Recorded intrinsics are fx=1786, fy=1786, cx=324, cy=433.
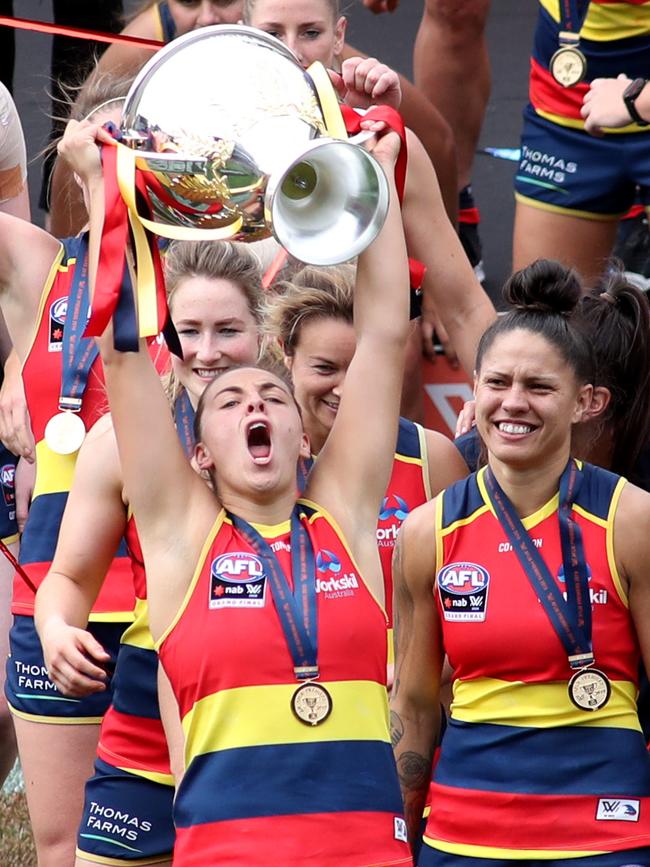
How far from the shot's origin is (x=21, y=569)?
367cm

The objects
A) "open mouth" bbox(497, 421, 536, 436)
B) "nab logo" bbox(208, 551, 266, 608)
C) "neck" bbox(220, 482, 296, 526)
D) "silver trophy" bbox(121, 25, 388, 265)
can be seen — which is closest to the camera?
"silver trophy" bbox(121, 25, 388, 265)

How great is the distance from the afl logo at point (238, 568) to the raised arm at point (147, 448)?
0.23ft

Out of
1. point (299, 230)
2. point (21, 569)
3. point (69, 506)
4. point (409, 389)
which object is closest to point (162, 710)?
point (69, 506)

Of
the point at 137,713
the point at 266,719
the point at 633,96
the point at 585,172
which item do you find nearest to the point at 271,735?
the point at 266,719

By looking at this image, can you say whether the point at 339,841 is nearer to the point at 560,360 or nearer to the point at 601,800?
the point at 601,800

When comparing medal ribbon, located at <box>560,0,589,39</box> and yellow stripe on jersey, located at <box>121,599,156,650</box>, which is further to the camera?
medal ribbon, located at <box>560,0,589,39</box>

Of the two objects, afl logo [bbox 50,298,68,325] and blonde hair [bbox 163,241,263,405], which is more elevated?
blonde hair [bbox 163,241,263,405]

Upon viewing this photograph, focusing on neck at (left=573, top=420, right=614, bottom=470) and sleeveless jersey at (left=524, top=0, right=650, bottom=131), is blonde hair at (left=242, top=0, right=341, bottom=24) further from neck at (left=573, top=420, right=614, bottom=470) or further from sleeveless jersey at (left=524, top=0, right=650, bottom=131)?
neck at (left=573, top=420, right=614, bottom=470)

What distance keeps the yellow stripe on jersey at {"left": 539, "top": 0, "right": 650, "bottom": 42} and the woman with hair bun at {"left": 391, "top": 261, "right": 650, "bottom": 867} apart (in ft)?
5.49

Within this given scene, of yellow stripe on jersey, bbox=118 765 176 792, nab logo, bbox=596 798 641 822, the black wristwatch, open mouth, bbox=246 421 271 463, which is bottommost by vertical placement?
yellow stripe on jersey, bbox=118 765 176 792

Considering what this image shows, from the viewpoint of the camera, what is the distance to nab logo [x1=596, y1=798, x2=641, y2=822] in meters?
3.05

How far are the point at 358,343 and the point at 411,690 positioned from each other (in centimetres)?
70

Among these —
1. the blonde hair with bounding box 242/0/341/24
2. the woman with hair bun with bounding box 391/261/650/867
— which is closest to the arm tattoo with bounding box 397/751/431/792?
the woman with hair bun with bounding box 391/261/650/867

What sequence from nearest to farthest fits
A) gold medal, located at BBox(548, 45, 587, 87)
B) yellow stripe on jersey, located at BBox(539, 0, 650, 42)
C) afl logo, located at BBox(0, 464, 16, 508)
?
afl logo, located at BBox(0, 464, 16, 508) → yellow stripe on jersey, located at BBox(539, 0, 650, 42) → gold medal, located at BBox(548, 45, 587, 87)
